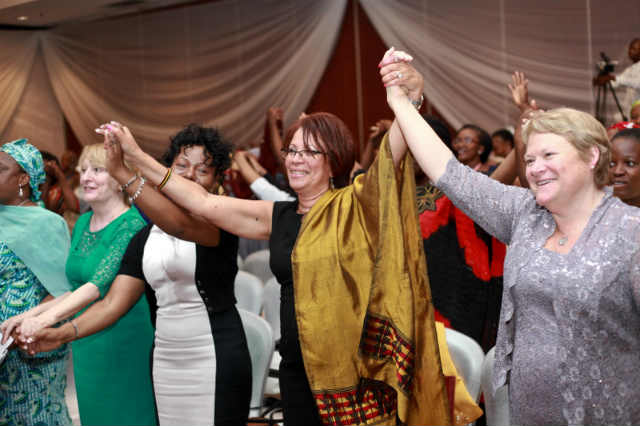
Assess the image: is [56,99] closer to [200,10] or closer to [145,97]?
[145,97]

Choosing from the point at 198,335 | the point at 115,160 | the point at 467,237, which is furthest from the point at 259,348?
the point at 115,160

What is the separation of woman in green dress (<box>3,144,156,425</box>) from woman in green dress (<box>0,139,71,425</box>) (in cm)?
14

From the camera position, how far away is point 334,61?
8000 millimetres

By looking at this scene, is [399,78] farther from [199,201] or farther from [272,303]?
[272,303]

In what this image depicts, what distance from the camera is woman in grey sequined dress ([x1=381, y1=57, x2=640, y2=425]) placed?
152 centimetres

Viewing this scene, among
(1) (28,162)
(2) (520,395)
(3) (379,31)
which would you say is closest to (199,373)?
(1) (28,162)

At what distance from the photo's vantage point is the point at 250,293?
12.2 ft

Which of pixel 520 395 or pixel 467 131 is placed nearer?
pixel 520 395

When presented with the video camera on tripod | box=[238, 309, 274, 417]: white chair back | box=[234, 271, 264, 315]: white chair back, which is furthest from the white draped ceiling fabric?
box=[238, 309, 274, 417]: white chair back

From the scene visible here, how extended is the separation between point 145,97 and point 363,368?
26.2ft

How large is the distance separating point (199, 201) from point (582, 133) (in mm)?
1148

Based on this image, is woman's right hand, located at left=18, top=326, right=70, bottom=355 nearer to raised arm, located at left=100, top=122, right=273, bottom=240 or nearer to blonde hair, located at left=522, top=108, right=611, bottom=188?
raised arm, located at left=100, top=122, right=273, bottom=240

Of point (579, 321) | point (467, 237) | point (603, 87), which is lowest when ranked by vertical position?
point (579, 321)

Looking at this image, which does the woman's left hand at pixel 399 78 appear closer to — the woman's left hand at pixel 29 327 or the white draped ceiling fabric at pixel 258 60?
the woman's left hand at pixel 29 327
